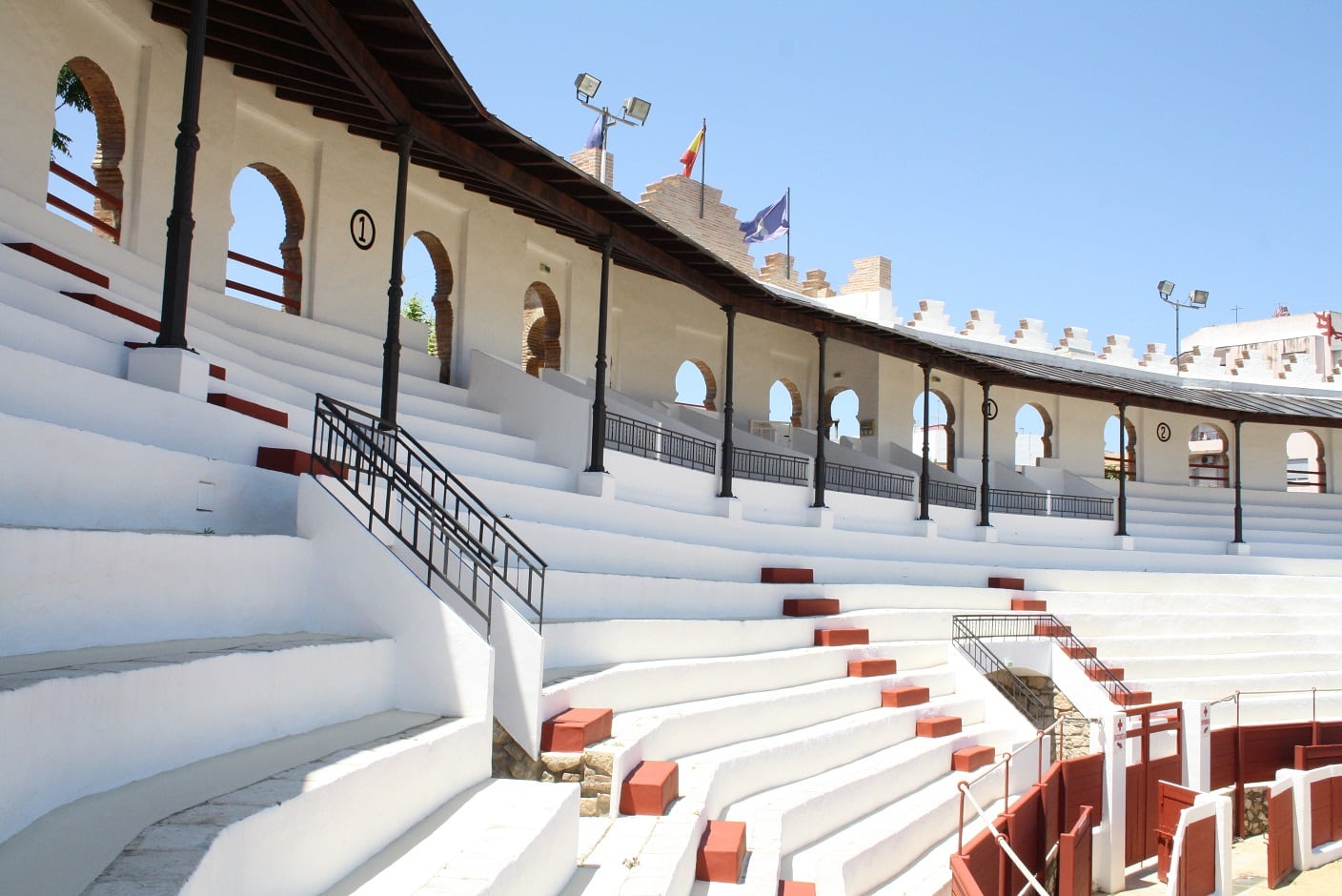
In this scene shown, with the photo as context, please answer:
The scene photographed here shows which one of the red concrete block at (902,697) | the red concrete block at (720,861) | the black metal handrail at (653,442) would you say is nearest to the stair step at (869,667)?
the red concrete block at (902,697)

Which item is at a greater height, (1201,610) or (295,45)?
(295,45)

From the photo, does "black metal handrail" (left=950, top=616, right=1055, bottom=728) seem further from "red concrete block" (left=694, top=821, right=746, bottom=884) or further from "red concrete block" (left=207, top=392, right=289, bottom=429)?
"red concrete block" (left=207, top=392, right=289, bottom=429)

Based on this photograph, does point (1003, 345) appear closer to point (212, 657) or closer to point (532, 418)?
point (532, 418)

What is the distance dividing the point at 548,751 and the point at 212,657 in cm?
295

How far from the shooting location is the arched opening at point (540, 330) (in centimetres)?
1908

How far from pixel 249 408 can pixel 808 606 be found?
7955 mm

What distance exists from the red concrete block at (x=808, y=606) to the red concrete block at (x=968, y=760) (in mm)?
2465

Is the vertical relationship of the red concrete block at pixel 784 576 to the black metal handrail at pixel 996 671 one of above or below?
above

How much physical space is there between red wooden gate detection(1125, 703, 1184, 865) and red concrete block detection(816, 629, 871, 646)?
138 inches

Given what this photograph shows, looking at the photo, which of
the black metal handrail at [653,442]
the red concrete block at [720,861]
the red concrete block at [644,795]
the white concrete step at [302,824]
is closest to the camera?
the white concrete step at [302,824]

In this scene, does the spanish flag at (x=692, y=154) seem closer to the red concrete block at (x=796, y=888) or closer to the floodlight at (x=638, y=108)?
the floodlight at (x=638, y=108)

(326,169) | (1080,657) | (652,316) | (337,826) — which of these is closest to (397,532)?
(337,826)

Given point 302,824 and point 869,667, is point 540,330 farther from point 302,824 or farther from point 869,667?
point 302,824

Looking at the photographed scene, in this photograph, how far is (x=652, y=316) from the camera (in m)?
21.8
